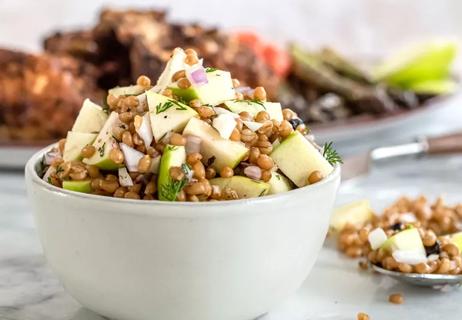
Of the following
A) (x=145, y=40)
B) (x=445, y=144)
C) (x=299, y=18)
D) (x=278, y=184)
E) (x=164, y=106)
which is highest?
(x=164, y=106)

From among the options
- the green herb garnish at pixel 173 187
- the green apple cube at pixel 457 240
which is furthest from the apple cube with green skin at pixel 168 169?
the green apple cube at pixel 457 240

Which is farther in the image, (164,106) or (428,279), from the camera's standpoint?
(428,279)

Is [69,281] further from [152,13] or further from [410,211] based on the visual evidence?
[152,13]

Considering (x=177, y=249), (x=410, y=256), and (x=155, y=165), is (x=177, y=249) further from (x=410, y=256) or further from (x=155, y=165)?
(x=410, y=256)

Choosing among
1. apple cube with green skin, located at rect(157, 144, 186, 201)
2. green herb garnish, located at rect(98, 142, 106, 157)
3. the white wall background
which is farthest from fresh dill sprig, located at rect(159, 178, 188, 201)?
the white wall background

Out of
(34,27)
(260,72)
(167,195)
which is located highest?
(167,195)

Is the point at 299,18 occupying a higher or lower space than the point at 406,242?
lower

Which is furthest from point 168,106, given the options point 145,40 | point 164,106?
point 145,40

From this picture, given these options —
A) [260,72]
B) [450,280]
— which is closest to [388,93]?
[260,72]
